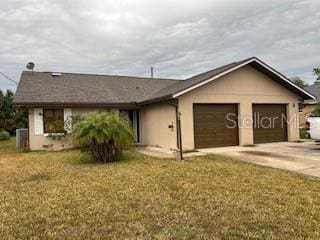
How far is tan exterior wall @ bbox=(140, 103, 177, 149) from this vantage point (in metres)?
15.8

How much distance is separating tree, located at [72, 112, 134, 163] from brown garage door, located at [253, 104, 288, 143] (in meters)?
7.69

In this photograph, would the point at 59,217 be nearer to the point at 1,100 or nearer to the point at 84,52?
the point at 84,52

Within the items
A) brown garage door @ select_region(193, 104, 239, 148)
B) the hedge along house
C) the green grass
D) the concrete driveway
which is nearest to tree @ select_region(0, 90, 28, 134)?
the hedge along house

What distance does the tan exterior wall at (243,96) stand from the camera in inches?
604

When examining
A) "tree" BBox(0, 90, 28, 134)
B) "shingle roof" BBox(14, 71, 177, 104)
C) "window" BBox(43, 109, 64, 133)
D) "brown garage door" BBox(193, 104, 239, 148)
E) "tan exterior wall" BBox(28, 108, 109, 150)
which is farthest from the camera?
"tree" BBox(0, 90, 28, 134)

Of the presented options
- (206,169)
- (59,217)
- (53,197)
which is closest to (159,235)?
(59,217)

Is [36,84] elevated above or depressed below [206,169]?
above

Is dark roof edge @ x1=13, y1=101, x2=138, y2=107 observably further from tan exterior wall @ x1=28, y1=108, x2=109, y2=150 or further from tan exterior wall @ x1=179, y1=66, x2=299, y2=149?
tan exterior wall @ x1=179, y1=66, x2=299, y2=149

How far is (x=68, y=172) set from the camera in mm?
10078

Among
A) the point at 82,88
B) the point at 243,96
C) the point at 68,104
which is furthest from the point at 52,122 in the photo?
the point at 243,96

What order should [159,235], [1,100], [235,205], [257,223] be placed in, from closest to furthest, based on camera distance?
[159,235] → [257,223] → [235,205] → [1,100]

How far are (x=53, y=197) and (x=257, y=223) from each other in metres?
4.03

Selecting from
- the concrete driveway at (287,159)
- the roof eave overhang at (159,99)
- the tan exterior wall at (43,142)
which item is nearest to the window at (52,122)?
the tan exterior wall at (43,142)

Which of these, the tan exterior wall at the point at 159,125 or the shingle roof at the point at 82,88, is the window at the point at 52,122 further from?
the tan exterior wall at the point at 159,125
